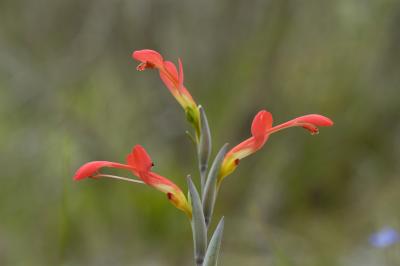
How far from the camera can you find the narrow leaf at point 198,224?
1546 mm

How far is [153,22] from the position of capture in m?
6.36

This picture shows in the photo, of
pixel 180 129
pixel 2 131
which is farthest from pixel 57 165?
pixel 180 129

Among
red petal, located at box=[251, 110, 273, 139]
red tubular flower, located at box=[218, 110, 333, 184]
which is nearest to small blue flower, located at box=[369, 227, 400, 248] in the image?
red tubular flower, located at box=[218, 110, 333, 184]

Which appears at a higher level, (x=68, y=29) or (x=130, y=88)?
(x=68, y=29)

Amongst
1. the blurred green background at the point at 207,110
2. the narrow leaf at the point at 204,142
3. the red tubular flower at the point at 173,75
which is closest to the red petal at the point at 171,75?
the red tubular flower at the point at 173,75

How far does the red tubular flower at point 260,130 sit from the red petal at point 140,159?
→ 19 cm

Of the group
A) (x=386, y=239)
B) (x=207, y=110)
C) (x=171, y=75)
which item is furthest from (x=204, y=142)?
(x=207, y=110)

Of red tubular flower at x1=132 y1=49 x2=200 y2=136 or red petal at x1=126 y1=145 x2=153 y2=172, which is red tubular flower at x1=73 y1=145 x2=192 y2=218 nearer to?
red petal at x1=126 y1=145 x2=153 y2=172

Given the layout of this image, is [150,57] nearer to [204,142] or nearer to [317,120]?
[204,142]

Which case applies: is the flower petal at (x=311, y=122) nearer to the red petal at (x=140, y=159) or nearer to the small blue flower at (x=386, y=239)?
the red petal at (x=140, y=159)

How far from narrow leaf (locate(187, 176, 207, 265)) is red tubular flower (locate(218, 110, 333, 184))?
0.44 feet

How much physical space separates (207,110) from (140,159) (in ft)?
16.1

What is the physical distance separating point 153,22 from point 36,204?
1.85 m

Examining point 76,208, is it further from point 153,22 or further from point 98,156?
point 153,22
